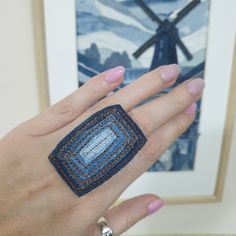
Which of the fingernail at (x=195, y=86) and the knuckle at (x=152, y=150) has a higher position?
the fingernail at (x=195, y=86)

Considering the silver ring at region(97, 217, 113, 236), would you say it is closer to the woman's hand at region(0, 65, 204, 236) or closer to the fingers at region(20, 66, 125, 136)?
the woman's hand at region(0, 65, 204, 236)

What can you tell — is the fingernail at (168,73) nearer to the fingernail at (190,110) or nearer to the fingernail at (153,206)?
the fingernail at (190,110)

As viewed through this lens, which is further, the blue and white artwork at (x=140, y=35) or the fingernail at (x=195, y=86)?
the blue and white artwork at (x=140, y=35)

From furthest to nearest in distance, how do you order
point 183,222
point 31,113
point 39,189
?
point 183,222 < point 31,113 < point 39,189

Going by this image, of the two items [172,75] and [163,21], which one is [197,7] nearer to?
[163,21]

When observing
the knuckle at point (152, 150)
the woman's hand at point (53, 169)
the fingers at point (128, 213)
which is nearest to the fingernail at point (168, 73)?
the woman's hand at point (53, 169)

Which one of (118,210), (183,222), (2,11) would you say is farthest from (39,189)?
(183,222)
